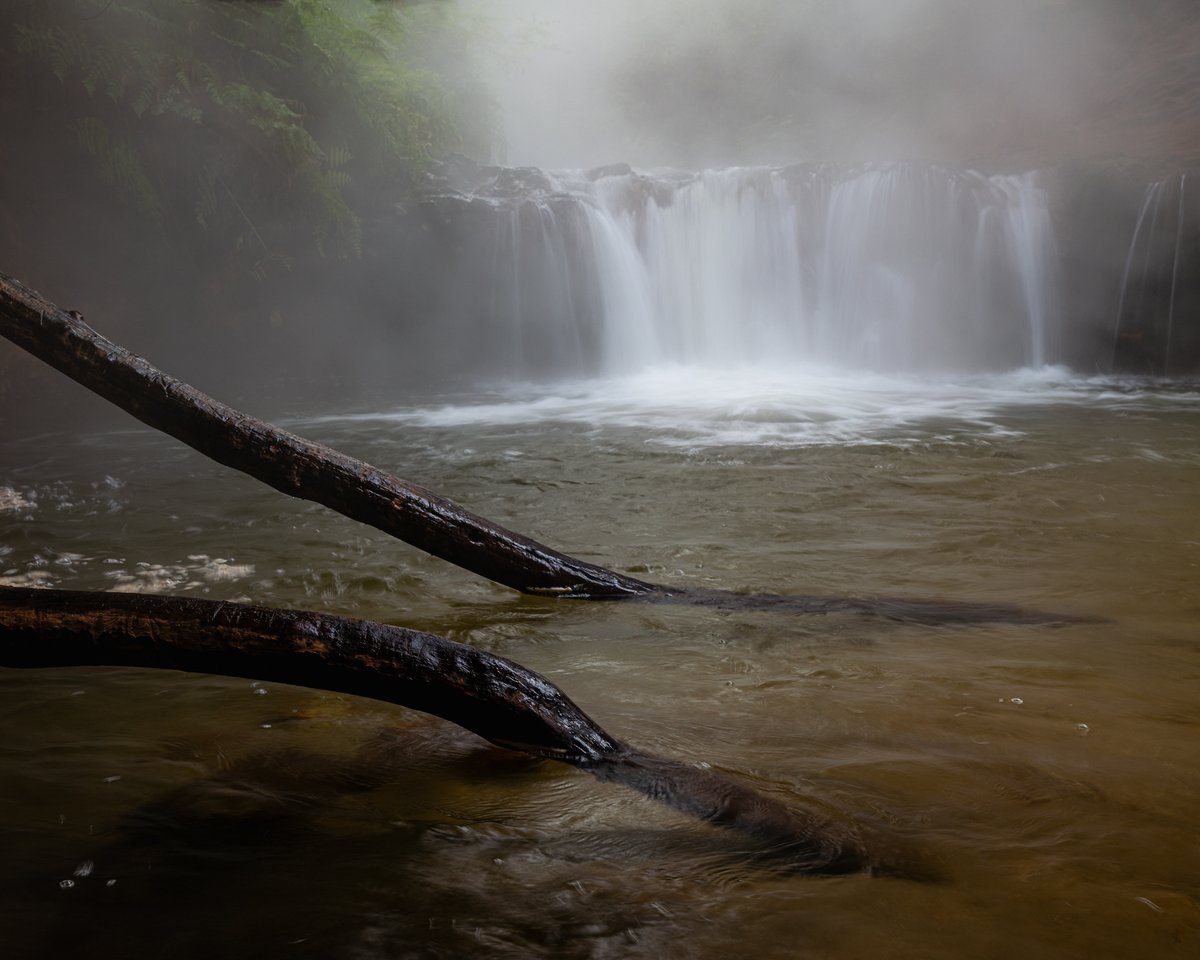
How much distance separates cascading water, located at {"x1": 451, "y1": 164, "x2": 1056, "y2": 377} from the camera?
51.1ft

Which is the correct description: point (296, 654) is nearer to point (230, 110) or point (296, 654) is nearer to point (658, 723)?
point (658, 723)

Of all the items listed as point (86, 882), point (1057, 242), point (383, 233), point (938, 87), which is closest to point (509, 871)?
point (86, 882)

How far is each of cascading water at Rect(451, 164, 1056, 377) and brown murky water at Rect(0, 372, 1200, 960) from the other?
1069 cm

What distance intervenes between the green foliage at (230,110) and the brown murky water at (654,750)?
6398 mm

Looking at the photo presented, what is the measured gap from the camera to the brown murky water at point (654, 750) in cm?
163

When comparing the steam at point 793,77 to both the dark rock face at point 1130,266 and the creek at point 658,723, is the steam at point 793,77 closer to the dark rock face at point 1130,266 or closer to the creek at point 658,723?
the dark rock face at point 1130,266

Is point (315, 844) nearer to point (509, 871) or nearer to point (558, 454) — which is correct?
point (509, 871)

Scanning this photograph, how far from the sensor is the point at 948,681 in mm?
2857

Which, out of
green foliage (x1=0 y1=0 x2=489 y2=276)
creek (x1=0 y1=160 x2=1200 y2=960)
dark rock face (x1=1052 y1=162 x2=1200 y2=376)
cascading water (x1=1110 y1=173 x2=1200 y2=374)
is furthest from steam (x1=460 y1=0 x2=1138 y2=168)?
creek (x1=0 y1=160 x2=1200 y2=960)

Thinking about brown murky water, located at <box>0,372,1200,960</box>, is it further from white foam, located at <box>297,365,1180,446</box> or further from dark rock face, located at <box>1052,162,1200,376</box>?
dark rock face, located at <box>1052,162,1200,376</box>

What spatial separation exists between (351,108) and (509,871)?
43.7 feet

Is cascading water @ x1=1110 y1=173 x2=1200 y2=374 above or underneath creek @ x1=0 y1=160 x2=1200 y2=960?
above

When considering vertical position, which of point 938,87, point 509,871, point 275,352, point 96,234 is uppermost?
point 938,87

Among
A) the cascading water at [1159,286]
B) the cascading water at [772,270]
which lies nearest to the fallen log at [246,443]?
the cascading water at [772,270]
